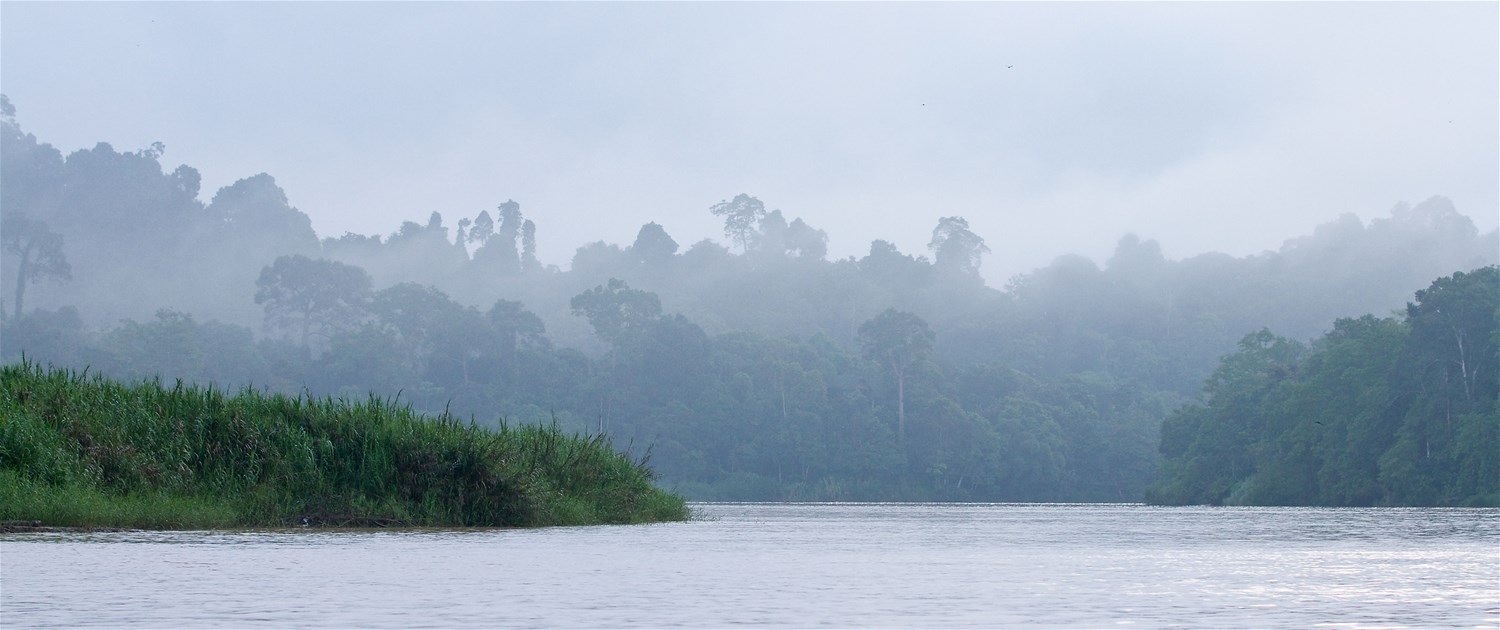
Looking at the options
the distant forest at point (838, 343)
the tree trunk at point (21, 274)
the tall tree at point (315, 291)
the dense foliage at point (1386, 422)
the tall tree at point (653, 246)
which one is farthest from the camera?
the tall tree at point (653, 246)

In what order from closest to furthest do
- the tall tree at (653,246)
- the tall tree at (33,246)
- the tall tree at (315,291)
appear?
the tall tree at (315,291) → the tall tree at (33,246) → the tall tree at (653,246)

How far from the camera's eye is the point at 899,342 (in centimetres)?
13662

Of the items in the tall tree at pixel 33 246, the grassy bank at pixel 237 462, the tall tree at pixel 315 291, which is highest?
the tall tree at pixel 33 246

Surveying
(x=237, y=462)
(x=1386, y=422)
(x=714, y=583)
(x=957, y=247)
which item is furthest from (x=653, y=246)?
(x=714, y=583)

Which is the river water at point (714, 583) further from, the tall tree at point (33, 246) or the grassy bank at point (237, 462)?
the tall tree at point (33, 246)

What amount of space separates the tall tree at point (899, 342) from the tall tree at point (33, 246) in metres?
77.8

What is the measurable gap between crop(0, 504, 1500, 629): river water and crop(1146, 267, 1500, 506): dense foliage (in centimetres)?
5399

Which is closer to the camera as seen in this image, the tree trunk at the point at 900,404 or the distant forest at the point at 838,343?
the distant forest at the point at 838,343

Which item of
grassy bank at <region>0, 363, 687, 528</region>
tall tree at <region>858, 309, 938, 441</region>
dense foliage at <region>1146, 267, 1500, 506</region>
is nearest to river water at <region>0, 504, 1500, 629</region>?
grassy bank at <region>0, 363, 687, 528</region>

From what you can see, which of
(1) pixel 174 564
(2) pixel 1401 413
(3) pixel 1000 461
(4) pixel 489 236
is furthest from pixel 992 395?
(1) pixel 174 564

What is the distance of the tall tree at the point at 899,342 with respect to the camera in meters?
136

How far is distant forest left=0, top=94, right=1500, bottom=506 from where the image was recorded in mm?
83875

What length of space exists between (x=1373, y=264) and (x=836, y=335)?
5602 centimetres

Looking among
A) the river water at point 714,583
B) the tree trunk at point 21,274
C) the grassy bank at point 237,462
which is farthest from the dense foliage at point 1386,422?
the tree trunk at point 21,274
